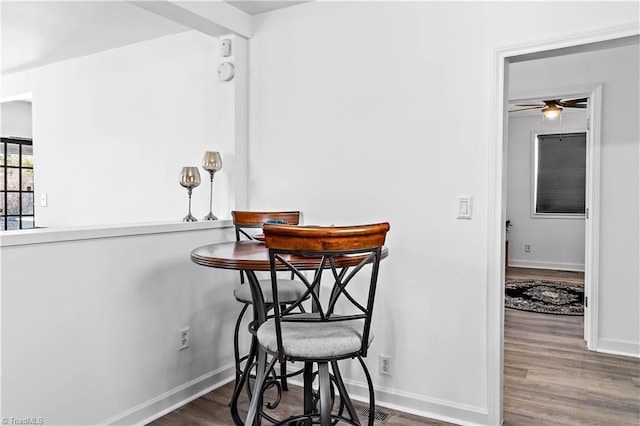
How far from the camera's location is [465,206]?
7.87 feet

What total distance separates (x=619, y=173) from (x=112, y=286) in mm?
3599

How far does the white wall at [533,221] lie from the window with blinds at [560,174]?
0.12 m

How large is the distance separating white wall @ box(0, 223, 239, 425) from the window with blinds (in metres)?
6.08

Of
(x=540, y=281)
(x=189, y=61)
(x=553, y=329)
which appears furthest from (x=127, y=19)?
(x=540, y=281)

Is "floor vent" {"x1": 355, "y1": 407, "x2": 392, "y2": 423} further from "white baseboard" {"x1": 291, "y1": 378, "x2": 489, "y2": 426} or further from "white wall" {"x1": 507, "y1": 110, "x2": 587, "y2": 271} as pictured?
"white wall" {"x1": 507, "y1": 110, "x2": 587, "y2": 271}

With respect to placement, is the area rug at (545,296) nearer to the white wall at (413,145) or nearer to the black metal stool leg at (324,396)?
the white wall at (413,145)

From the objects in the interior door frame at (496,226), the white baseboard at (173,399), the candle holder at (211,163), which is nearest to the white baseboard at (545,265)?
the interior door frame at (496,226)

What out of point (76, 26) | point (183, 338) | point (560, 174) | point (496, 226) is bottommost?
point (183, 338)

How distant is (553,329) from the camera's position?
4.13m

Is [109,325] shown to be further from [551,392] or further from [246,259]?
[551,392]

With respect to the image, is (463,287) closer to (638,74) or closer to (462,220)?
(462,220)

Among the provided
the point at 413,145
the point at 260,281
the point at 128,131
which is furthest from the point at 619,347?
the point at 128,131

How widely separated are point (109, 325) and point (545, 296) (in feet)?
15.9

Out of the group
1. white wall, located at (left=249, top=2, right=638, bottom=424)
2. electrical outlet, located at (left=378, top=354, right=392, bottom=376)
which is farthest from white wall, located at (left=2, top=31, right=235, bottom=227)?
electrical outlet, located at (left=378, top=354, right=392, bottom=376)
